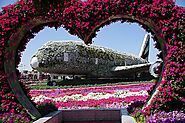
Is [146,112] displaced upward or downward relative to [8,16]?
downward

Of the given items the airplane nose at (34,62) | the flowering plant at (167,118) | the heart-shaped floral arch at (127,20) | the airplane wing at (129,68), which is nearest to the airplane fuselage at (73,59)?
the airplane nose at (34,62)

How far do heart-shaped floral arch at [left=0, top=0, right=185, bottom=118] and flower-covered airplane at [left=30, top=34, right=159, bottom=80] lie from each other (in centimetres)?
1785

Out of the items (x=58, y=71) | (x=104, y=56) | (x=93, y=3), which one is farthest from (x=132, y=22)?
(x=104, y=56)

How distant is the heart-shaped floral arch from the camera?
5.71 metres

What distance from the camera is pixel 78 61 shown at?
25.8 metres

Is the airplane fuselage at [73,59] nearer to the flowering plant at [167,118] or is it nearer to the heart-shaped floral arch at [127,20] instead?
the heart-shaped floral arch at [127,20]

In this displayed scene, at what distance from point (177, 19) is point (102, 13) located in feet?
4.82

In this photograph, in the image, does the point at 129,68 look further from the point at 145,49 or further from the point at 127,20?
the point at 127,20

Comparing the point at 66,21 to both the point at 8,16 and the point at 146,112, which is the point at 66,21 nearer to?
the point at 8,16

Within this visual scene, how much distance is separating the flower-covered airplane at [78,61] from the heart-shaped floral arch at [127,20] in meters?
17.8

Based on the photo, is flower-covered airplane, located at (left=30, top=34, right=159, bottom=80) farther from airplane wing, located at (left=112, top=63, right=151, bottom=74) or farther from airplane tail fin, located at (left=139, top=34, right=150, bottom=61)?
airplane tail fin, located at (left=139, top=34, right=150, bottom=61)

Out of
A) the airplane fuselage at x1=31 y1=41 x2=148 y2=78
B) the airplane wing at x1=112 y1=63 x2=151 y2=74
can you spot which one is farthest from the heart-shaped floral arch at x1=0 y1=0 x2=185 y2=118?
the airplane wing at x1=112 y1=63 x2=151 y2=74

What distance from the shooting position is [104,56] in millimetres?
29188

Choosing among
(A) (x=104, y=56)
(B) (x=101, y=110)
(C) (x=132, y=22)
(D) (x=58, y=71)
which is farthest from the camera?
(A) (x=104, y=56)
